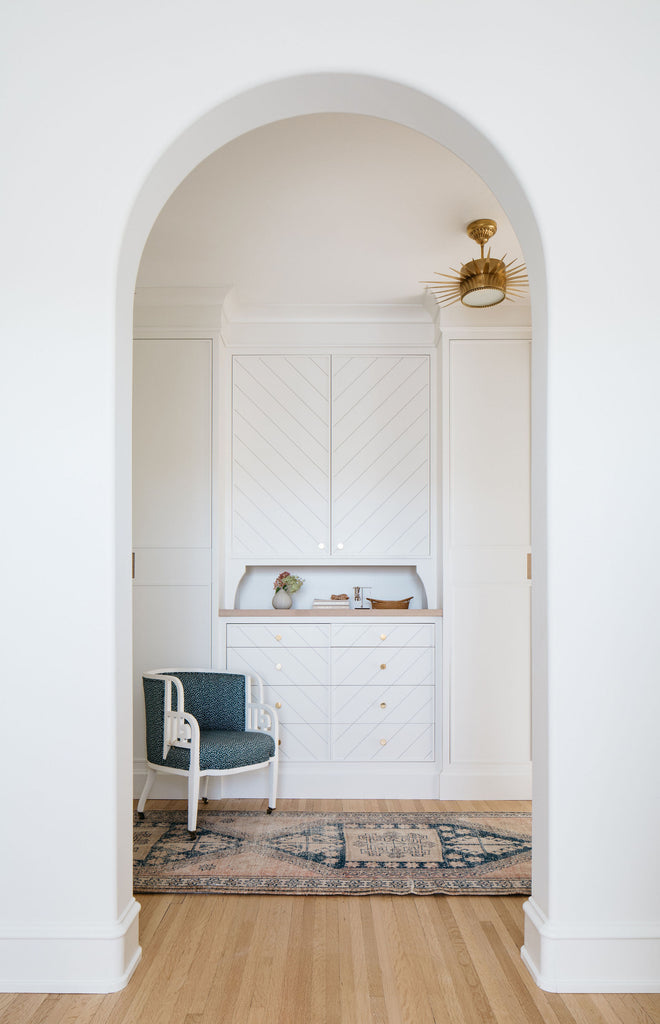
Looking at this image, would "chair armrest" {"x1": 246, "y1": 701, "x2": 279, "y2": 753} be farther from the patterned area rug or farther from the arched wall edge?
the arched wall edge

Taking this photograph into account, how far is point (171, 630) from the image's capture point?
4285 mm

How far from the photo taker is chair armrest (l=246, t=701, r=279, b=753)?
13.1 feet

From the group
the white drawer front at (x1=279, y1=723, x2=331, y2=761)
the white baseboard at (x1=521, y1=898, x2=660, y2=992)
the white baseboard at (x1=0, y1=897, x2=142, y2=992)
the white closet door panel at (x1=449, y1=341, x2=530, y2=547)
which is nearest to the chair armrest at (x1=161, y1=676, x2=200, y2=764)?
the white drawer front at (x1=279, y1=723, x2=331, y2=761)

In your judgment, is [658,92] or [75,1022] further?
[658,92]

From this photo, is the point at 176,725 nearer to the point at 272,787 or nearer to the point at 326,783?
the point at 272,787

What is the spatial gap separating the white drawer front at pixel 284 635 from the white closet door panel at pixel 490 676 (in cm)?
78

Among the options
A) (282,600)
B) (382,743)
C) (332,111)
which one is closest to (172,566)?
(282,600)

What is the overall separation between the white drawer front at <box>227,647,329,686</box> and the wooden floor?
1.51 m

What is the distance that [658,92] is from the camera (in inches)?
89.4

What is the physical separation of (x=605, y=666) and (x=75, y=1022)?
70.5 inches

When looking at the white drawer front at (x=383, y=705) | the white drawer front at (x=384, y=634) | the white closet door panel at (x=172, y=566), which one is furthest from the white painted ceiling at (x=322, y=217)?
the white drawer front at (x=383, y=705)

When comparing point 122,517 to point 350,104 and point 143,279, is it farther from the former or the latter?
point 143,279

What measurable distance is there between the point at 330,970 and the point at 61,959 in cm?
81

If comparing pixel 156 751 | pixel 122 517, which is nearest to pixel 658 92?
pixel 122 517
